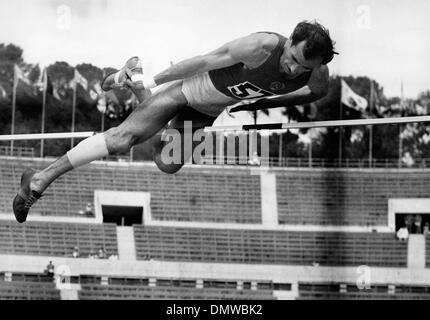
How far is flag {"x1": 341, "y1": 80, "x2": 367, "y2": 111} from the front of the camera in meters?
5.35

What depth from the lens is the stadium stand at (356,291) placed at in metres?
5.16

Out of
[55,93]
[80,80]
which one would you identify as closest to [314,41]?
[80,80]

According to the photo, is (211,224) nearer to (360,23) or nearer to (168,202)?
(168,202)

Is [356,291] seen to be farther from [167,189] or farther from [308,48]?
[308,48]

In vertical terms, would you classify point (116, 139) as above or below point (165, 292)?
above

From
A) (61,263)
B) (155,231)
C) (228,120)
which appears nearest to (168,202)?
(155,231)

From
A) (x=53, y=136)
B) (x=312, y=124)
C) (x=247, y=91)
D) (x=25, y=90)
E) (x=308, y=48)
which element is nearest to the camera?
(x=308, y=48)

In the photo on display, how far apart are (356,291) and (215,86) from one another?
1.69 m

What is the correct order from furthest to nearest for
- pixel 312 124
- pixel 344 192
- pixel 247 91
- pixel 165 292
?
pixel 344 192 < pixel 165 292 < pixel 312 124 < pixel 247 91

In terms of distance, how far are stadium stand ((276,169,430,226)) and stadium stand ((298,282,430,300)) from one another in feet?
1.52

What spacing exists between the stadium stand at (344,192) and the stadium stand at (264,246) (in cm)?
12

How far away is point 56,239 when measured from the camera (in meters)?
5.70

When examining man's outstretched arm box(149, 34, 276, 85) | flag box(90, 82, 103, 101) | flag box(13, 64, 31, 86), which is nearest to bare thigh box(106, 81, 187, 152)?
man's outstretched arm box(149, 34, 276, 85)

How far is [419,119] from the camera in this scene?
14.1 ft
